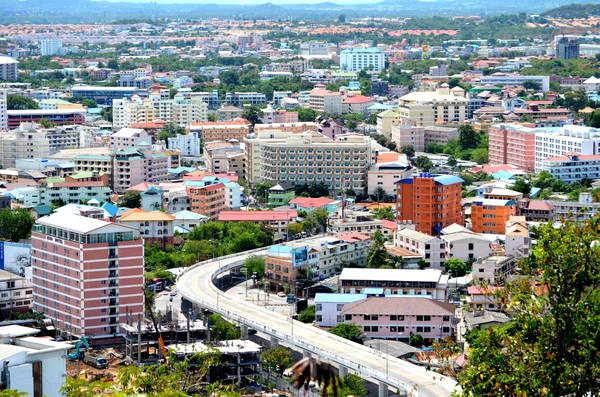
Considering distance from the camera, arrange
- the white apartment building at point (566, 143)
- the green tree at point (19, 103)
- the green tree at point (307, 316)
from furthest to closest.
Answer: the green tree at point (19, 103) → the white apartment building at point (566, 143) → the green tree at point (307, 316)

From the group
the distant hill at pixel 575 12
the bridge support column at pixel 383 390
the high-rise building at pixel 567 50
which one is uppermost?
Answer: the distant hill at pixel 575 12

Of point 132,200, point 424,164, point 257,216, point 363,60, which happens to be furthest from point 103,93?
point 257,216

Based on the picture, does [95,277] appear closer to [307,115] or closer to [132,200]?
[132,200]

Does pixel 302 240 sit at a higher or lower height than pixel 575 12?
lower

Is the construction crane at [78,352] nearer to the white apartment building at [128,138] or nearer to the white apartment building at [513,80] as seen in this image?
the white apartment building at [128,138]

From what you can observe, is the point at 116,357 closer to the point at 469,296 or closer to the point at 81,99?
the point at 469,296

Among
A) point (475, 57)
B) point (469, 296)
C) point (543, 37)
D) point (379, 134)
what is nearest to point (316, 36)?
point (543, 37)

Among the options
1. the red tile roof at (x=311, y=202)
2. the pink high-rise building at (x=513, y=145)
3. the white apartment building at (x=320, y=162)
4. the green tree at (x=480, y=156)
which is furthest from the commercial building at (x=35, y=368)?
the green tree at (x=480, y=156)
